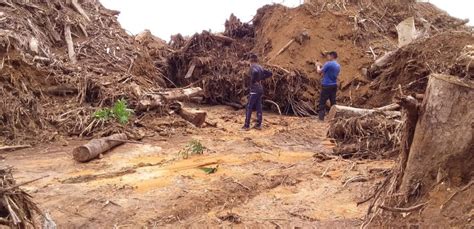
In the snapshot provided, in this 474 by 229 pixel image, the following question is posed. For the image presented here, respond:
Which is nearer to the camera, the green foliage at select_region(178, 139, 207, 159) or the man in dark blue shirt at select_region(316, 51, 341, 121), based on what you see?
the green foliage at select_region(178, 139, 207, 159)

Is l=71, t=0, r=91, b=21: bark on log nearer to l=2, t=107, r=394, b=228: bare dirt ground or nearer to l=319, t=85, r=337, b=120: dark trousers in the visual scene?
l=2, t=107, r=394, b=228: bare dirt ground

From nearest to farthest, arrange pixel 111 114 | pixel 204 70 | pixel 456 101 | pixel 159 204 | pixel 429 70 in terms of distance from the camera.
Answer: pixel 456 101, pixel 159 204, pixel 111 114, pixel 429 70, pixel 204 70

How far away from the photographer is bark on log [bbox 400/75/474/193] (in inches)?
145

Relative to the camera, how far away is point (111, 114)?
9242mm

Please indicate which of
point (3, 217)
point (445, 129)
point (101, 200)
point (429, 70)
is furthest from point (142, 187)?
point (429, 70)

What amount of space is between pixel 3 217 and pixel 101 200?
7.68 ft

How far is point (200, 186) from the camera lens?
5922 millimetres

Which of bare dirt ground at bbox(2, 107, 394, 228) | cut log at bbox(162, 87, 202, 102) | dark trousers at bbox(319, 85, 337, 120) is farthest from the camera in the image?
dark trousers at bbox(319, 85, 337, 120)

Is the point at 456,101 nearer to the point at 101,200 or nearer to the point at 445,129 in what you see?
the point at 445,129

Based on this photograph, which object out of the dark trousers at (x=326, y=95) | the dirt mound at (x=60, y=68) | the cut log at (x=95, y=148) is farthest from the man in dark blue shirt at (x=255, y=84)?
the cut log at (x=95, y=148)

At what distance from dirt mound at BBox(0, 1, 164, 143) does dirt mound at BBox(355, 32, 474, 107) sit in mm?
5370

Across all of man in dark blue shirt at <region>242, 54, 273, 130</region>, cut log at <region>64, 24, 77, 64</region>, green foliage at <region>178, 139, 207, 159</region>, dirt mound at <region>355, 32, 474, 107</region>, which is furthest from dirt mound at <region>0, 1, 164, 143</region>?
dirt mound at <region>355, 32, 474, 107</region>

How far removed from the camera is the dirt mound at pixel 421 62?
10384 millimetres

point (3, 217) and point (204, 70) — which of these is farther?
point (204, 70)
